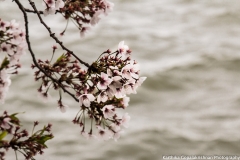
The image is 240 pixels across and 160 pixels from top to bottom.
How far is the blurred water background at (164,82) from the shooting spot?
3.64 metres

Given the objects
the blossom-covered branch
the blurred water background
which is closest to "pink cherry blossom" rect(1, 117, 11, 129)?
the blossom-covered branch

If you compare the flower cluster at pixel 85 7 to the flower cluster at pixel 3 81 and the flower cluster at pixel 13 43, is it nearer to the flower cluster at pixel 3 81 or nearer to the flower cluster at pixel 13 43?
the flower cluster at pixel 13 43

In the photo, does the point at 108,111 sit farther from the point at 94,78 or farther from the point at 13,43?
the point at 13,43

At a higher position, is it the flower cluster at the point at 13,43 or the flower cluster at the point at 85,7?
the flower cluster at the point at 85,7

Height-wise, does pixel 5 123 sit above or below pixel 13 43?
below

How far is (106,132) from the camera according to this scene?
1.45m

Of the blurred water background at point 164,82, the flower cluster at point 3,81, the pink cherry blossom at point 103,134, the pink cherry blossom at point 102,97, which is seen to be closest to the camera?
the flower cluster at point 3,81

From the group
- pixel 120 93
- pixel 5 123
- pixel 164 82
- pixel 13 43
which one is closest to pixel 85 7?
pixel 13 43

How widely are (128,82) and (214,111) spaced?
2.82m

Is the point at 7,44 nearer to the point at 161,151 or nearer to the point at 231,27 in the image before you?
the point at 161,151

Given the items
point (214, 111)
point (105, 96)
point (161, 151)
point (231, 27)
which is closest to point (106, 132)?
point (105, 96)

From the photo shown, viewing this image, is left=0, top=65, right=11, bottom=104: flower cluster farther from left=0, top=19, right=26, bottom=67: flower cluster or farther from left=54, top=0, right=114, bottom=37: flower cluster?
left=54, top=0, right=114, bottom=37: flower cluster

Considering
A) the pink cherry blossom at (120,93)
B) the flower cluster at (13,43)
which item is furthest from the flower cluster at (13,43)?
the pink cherry blossom at (120,93)

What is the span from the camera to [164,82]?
176 inches
